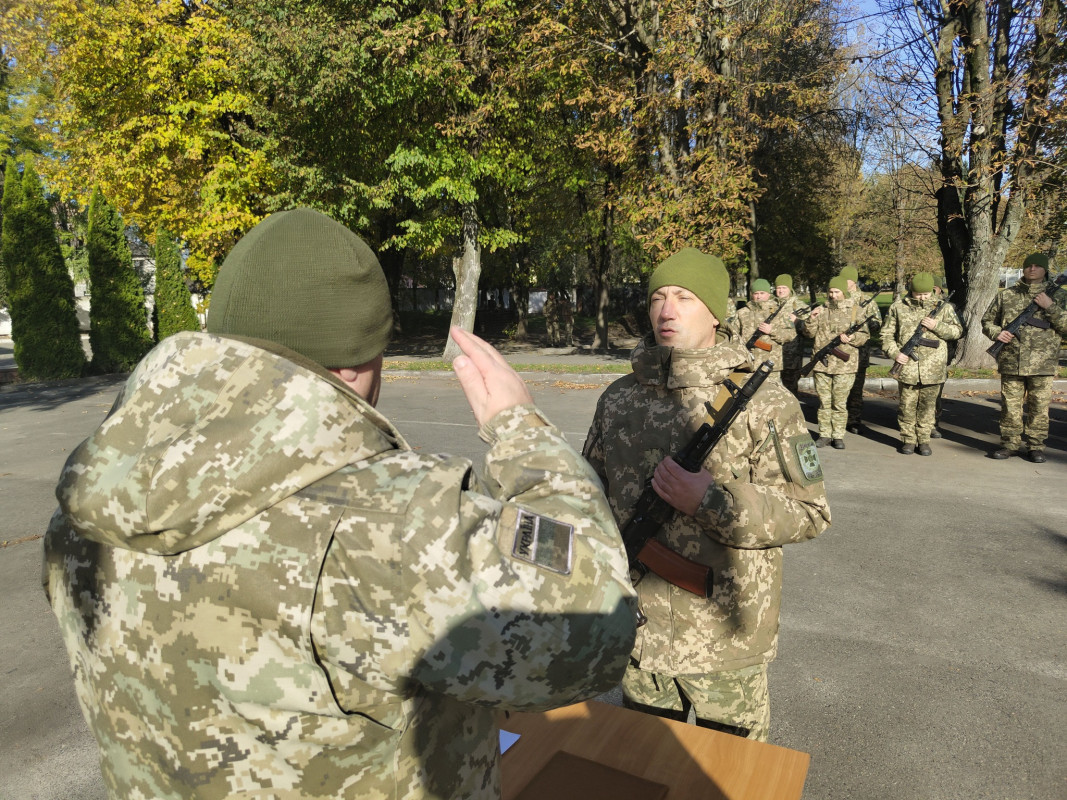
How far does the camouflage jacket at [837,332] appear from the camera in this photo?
979 centimetres

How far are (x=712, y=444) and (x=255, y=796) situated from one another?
1.77m

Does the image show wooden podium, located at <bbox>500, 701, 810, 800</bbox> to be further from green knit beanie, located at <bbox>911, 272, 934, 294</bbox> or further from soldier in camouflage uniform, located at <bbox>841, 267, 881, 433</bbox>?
soldier in camouflage uniform, located at <bbox>841, 267, 881, 433</bbox>

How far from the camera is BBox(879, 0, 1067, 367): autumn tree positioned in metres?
13.1

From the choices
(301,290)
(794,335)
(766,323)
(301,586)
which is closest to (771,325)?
(766,323)

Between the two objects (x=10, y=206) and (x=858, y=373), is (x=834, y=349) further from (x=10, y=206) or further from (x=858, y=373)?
(x=10, y=206)

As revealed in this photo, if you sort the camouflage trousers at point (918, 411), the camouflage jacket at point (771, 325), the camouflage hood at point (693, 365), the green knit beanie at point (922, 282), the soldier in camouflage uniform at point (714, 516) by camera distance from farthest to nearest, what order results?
the camouflage jacket at point (771, 325)
the green knit beanie at point (922, 282)
the camouflage trousers at point (918, 411)
the camouflage hood at point (693, 365)
the soldier in camouflage uniform at point (714, 516)

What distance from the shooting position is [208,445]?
0.96 meters

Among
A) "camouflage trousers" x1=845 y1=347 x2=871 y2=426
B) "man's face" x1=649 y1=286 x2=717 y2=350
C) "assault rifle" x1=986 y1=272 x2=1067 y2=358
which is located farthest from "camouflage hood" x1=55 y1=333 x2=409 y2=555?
"camouflage trousers" x1=845 y1=347 x2=871 y2=426

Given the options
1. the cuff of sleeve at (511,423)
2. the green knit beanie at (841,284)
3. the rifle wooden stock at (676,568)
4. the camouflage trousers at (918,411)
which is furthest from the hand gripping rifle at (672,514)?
the green knit beanie at (841,284)

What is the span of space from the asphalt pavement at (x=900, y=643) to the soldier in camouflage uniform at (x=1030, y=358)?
389 millimetres

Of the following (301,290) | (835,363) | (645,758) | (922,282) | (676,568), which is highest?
(922,282)

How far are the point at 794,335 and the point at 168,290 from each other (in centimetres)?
1692

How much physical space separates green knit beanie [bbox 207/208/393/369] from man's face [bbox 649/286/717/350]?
1.72 metres

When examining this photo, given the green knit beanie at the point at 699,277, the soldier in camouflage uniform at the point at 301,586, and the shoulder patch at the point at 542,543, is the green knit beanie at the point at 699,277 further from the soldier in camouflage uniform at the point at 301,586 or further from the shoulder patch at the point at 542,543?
the shoulder patch at the point at 542,543
